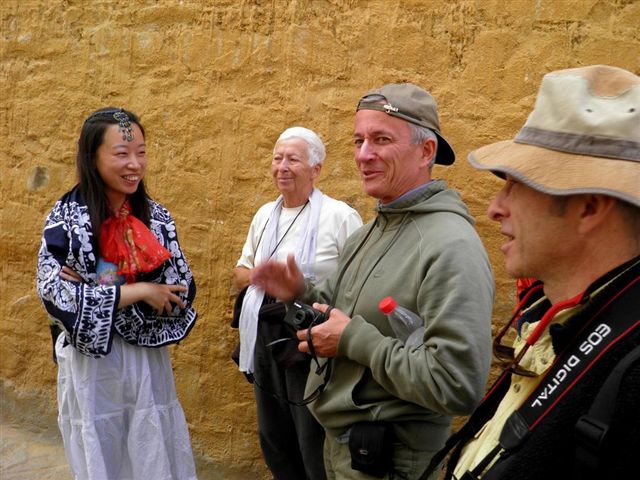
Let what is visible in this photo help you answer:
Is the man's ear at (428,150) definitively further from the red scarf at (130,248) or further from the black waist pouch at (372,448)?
the red scarf at (130,248)

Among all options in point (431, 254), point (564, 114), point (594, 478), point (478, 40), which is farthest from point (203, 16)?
point (594, 478)

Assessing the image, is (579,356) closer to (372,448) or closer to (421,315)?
(421,315)

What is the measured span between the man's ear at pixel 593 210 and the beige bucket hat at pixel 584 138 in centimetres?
4

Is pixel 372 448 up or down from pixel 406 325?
down

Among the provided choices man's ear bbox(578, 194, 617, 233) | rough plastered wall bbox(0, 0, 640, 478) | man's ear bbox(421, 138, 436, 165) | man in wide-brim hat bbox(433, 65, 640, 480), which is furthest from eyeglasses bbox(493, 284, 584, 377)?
rough plastered wall bbox(0, 0, 640, 478)

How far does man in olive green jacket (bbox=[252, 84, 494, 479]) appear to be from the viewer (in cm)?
210

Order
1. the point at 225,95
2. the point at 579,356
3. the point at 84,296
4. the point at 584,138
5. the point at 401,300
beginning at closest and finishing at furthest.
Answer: the point at 579,356, the point at 584,138, the point at 401,300, the point at 84,296, the point at 225,95

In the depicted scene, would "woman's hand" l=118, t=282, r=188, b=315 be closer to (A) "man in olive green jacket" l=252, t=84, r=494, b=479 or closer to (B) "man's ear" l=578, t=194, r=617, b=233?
(A) "man in olive green jacket" l=252, t=84, r=494, b=479

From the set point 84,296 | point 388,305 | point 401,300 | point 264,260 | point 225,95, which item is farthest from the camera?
point 225,95

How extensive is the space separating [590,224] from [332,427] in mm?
1209

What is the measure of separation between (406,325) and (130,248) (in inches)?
60.0

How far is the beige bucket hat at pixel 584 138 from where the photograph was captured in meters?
1.36

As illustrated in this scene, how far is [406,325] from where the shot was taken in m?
2.22

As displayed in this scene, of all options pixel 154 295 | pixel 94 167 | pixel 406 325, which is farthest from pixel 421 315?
pixel 94 167
